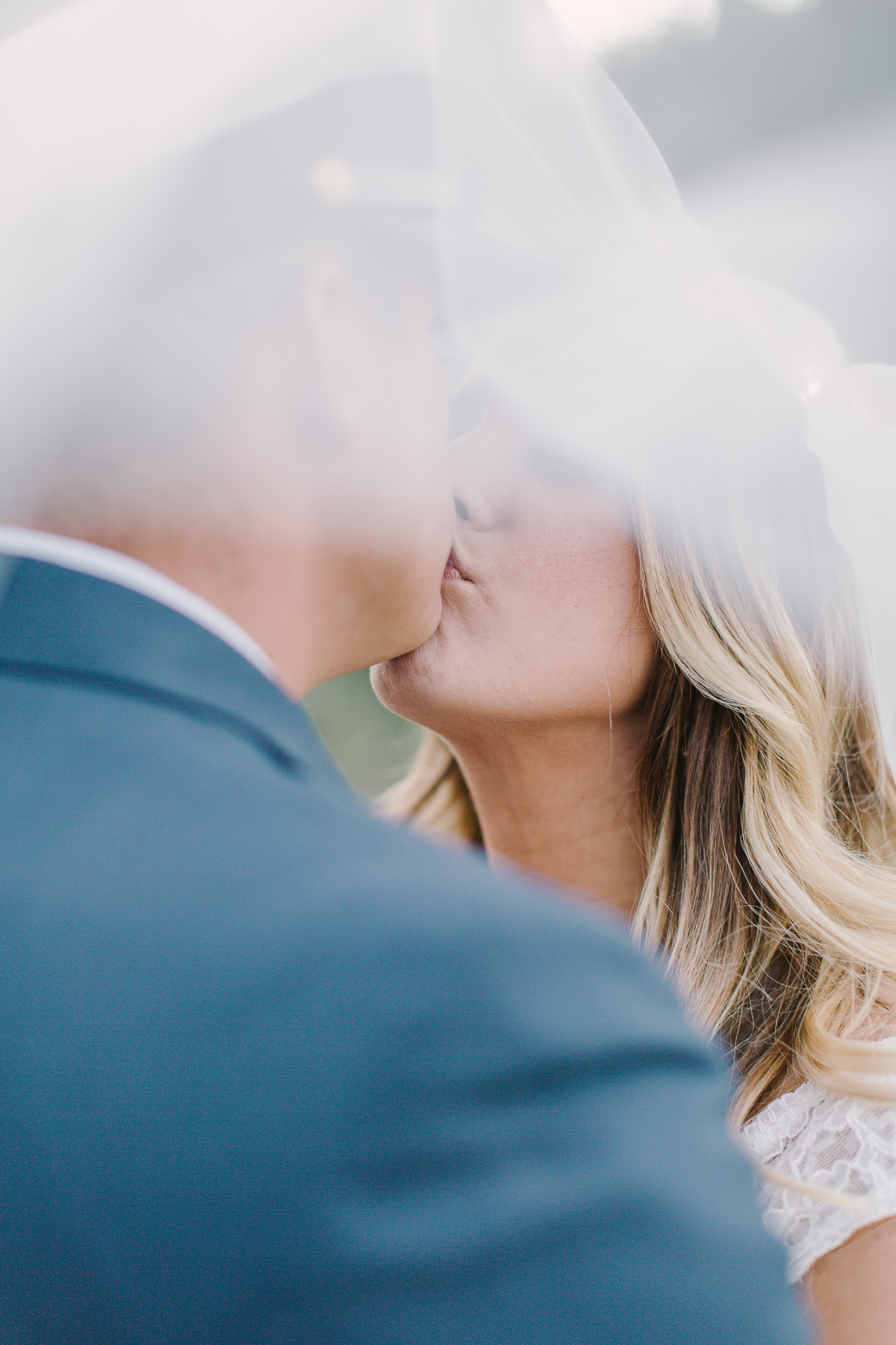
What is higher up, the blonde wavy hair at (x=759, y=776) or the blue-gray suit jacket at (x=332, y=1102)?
Answer: the blue-gray suit jacket at (x=332, y=1102)

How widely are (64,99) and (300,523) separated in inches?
11.9

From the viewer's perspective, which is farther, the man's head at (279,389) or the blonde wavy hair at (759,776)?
the blonde wavy hair at (759,776)

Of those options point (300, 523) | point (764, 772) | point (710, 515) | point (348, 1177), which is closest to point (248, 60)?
point (300, 523)

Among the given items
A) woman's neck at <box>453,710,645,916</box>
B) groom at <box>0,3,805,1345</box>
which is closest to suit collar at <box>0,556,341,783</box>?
groom at <box>0,3,805,1345</box>

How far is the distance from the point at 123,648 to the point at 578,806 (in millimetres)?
1067

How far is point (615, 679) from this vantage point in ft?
4.70

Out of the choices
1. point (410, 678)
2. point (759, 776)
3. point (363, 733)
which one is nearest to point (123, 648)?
point (410, 678)

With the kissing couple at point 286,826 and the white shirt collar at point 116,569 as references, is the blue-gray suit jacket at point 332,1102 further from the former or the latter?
the white shirt collar at point 116,569

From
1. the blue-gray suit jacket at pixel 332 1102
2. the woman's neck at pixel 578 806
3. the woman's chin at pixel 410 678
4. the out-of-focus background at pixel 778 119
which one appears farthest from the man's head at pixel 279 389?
the woman's neck at pixel 578 806

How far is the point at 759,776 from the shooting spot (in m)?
1.47

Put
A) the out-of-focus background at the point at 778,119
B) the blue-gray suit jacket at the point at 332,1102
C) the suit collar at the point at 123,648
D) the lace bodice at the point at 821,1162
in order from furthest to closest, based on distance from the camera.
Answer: the out-of-focus background at the point at 778,119 → the lace bodice at the point at 821,1162 → the suit collar at the point at 123,648 → the blue-gray suit jacket at the point at 332,1102

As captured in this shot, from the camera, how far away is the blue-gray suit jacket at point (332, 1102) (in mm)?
473

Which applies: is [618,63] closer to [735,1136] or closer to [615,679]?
[615,679]

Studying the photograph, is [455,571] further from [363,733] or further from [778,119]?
[363,733]
